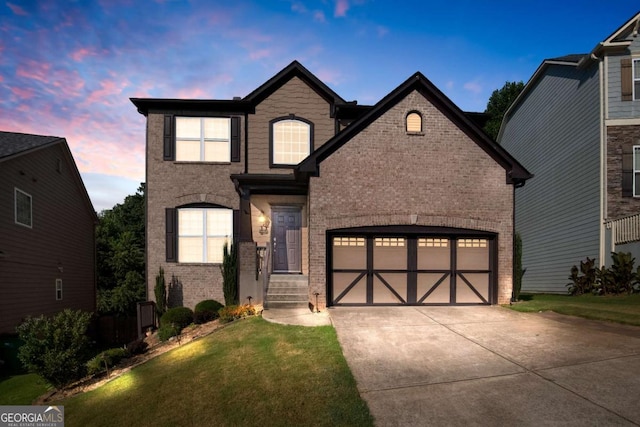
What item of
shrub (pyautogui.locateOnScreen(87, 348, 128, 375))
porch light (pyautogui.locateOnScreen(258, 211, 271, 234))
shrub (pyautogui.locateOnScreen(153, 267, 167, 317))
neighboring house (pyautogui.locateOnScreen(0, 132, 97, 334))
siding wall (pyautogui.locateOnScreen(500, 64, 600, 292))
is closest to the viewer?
shrub (pyautogui.locateOnScreen(87, 348, 128, 375))

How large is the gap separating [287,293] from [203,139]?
7.48 m

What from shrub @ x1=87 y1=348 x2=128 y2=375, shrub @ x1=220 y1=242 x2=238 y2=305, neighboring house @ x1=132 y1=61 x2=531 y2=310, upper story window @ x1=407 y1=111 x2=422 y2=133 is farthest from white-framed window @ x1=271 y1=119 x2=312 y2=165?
shrub @ x1=87 y1=348 x2=128 y2=375

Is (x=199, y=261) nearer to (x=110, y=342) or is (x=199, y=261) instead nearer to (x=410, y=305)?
(x=110, y=342)

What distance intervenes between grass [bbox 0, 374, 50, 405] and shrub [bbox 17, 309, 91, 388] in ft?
2.75

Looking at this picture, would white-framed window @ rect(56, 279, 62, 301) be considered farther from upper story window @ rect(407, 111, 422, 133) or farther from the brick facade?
the brick facade

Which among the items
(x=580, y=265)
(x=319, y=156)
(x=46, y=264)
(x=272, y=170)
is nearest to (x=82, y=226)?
(x=46, y=264)

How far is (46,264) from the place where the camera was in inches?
629

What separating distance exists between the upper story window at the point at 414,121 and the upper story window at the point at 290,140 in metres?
4.76

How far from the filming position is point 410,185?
12.3 meters

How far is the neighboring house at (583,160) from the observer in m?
15.9

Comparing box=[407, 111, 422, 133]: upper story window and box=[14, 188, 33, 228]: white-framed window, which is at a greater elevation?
box=[407, 111, 422, 133]: upper story window

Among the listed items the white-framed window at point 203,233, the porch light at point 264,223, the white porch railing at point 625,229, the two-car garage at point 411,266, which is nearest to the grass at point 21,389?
the white-framed window at point 203,233

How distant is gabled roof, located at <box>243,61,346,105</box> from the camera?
15695 mm

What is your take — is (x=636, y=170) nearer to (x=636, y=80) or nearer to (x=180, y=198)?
(x=636, y=80)
